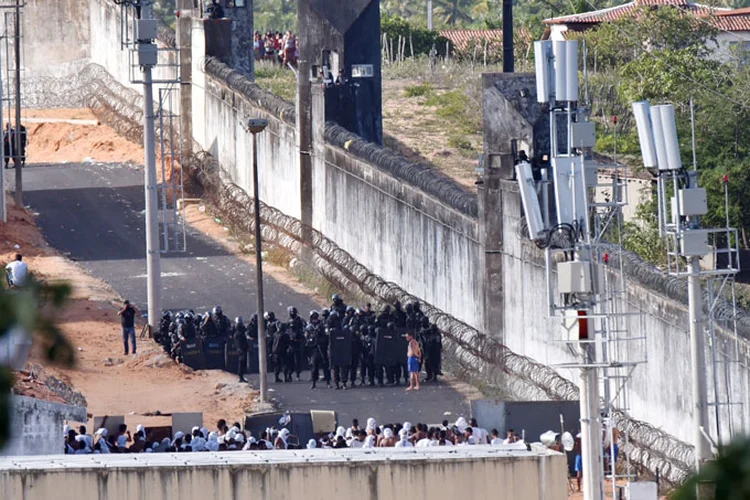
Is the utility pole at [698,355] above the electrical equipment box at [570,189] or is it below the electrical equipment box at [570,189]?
below

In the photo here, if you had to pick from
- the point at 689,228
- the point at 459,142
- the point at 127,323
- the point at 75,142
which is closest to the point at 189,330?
the point at 127,323

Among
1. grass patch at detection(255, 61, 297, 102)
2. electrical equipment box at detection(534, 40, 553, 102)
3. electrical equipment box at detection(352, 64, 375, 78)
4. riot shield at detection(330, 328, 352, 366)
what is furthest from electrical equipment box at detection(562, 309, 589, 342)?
grass patch at detection(255, 61, 297, 102)

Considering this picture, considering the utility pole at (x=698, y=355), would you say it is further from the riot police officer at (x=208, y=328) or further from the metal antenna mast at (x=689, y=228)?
the riot police officer at (x=208, y=328)

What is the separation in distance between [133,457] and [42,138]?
32633mm

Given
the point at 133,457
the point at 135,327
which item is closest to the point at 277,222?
the point at 135,327

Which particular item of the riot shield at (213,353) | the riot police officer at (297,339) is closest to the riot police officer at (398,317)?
the riot police officer at (297,339)

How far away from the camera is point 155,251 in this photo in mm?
28219

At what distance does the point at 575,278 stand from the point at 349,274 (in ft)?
58.3

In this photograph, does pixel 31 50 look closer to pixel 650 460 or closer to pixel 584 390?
pixel 650 460

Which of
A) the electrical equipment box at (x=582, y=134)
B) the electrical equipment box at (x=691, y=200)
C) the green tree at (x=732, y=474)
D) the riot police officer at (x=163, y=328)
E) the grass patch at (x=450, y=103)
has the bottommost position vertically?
the riot police officer at (x=163, y=328)

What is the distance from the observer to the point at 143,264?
34719mm

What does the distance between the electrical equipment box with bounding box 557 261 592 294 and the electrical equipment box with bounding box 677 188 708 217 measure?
3.86 meters

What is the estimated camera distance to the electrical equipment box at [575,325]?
14.1m

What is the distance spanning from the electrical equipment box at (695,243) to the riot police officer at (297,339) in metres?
9.65
